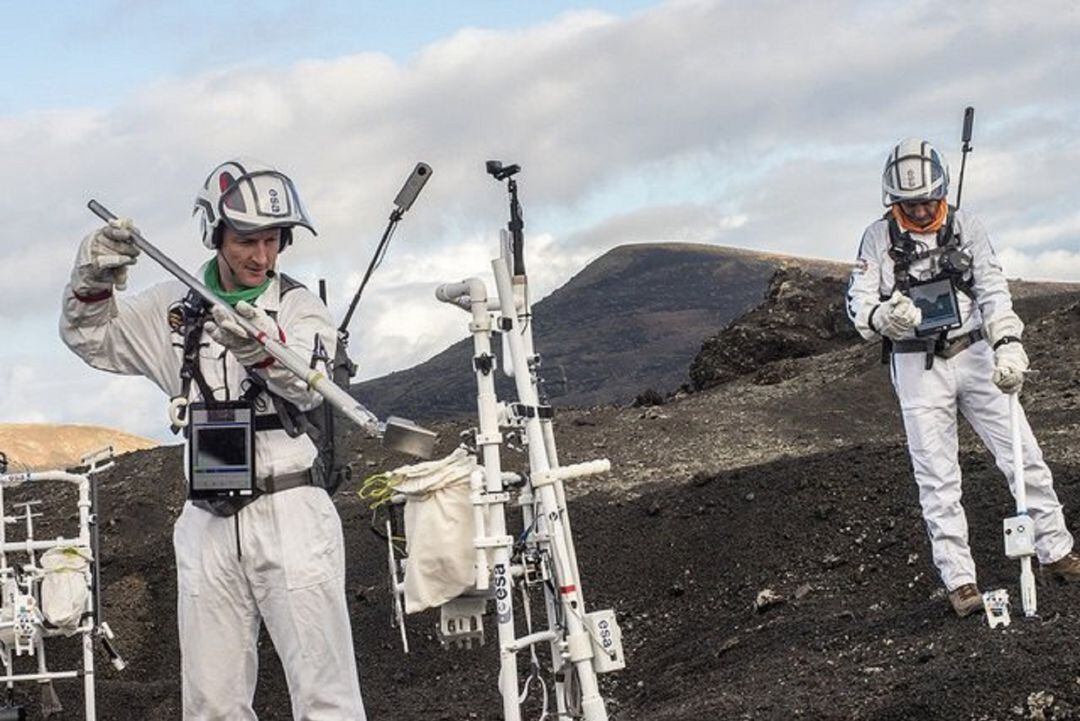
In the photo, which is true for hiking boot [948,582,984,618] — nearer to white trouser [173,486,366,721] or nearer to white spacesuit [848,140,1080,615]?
white spacesuit [848,140,1080,615]

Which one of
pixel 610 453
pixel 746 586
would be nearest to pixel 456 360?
pixel 610 453

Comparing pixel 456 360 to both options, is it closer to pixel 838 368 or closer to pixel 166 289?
pixel 838 368

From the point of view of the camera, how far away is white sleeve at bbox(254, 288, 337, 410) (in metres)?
5.61

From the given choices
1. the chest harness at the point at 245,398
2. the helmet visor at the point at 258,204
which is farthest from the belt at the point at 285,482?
the helmet visor at the point at 258,204

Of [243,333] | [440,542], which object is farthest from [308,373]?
[440,542]

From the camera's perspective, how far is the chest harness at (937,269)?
9.30m

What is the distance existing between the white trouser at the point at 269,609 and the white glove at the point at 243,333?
45 cm

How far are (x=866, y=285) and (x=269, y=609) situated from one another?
15.5 ft

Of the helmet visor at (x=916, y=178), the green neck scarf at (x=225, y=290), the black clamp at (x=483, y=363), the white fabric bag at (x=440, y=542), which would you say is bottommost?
the white fabric bag at (x=440, y=542)

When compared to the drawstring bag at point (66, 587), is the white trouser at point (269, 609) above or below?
below

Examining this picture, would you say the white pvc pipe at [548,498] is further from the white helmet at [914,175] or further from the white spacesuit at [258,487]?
the white helmet at [914,175]

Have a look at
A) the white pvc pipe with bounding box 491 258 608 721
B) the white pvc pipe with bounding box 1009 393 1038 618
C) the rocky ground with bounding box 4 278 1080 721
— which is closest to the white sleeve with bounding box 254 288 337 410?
the white pvc pipe with bounding box 491 258 608 721

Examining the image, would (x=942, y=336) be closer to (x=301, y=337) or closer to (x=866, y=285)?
(x=866, y=285)

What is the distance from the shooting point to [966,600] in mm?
9109
